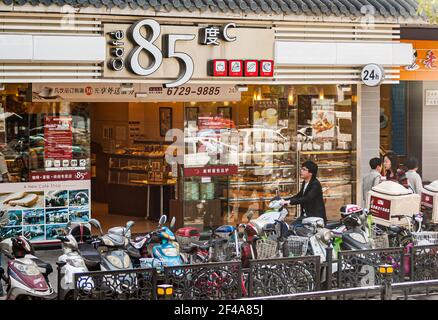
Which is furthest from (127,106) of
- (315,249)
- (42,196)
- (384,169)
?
(315,249)

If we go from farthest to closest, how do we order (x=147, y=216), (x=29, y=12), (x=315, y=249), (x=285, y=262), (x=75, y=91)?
(x=147, y=216) < (x=75, y=91) < (x=29, y=12) < (x=315, y=249) < (x=285, y=262)

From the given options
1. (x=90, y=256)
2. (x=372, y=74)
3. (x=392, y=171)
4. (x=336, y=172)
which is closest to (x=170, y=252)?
(x=90, y=256)

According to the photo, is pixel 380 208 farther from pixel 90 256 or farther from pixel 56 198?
pixel 56 198

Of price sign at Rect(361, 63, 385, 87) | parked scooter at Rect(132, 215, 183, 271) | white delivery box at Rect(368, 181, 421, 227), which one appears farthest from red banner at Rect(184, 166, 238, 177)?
parked scooter at Rect(132, 215, 183, 271)

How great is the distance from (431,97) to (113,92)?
859cm

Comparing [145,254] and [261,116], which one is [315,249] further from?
[261,116]

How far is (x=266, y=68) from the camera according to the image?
18.3 meters

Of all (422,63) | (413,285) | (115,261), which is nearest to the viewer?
(413,285)

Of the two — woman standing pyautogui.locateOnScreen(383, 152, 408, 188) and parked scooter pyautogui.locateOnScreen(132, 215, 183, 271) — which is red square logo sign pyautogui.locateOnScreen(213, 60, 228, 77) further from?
parked scooter pyautogui.locateOnScreen(132, 215, 183, 271)

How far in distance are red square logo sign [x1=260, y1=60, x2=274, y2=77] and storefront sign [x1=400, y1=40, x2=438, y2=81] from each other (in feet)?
16.4

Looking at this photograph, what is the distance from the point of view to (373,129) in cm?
2053

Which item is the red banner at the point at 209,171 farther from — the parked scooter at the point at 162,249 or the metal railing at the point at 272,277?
the parked scooter at the point at 162,249

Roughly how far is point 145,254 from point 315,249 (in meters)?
2.39

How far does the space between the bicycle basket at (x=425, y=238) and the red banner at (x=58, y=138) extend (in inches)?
265
